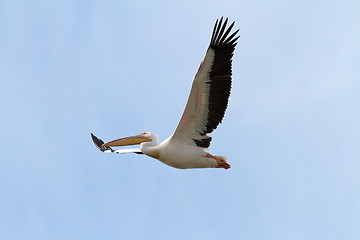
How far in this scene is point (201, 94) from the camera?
18.4 meters

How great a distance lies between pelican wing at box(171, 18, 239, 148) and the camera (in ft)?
60.1

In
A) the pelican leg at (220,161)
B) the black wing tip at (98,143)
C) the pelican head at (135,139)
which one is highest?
the black wing tip at (98,143)

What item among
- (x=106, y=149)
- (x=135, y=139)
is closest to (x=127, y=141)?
(x=135, y=139)

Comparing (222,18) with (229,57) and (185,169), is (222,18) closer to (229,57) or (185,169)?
(229,57)

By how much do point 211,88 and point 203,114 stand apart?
2.29ft

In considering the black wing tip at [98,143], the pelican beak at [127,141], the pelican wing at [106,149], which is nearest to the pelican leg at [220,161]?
the pelican beak at [127,141]

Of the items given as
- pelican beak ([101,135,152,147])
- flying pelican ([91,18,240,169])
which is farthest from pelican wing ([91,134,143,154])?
flying pelican ([91,18,240,169])

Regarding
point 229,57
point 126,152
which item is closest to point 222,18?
point 229,57

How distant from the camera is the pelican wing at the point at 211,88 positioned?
18328mm

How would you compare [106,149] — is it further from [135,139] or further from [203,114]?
[203,114]

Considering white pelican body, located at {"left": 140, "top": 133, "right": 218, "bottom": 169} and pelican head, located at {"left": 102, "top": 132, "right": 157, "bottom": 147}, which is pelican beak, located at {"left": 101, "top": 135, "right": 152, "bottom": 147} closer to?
pelican head, located at {"left": 102, "top": 132, "right": 157, "bottom": 147}

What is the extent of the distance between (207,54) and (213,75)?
458 mm

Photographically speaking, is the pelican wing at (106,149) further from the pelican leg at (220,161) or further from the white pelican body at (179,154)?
the pelican leg at (220,161)

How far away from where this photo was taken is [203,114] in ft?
61.8
